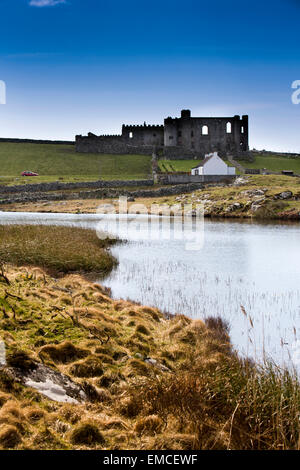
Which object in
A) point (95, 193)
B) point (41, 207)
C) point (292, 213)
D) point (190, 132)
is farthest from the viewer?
point (190, 132)

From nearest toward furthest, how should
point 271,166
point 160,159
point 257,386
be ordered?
point 257,386 → point 271,166 → point 160,159

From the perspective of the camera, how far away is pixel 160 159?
8256 centimetres

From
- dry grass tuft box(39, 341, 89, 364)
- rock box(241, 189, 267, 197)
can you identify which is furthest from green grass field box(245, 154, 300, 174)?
dry grass tuft box(39, 341, 89, 364)

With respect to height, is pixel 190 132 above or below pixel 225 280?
above

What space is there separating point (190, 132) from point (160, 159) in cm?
1489

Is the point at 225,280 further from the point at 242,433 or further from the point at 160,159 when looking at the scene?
the point at 160,159

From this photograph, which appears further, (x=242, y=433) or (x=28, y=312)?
(x=28, y=312)

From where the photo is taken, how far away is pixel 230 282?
1445cm

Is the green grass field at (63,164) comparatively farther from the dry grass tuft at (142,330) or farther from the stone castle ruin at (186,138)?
the dry grass tuft at (142,330)

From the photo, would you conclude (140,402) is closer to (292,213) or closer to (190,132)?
(292,213)

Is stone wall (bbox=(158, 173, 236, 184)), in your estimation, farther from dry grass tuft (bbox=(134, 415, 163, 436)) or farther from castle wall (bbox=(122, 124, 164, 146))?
dry grass tuft (bbox=(134, 415, 163, 436))

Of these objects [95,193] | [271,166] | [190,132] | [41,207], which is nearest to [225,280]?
[41,207]

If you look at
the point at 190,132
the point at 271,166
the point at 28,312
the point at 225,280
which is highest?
the point at 190,132

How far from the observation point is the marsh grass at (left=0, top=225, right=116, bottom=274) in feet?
51.0
